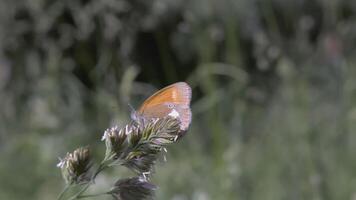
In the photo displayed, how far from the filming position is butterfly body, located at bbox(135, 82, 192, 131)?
1.05m

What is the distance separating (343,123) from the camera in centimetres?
318

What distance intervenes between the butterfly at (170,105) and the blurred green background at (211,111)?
0.57 metres

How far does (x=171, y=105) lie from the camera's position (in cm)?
110

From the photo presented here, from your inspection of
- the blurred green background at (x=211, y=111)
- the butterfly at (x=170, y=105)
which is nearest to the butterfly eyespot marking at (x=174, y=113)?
the butterfly at (x=170, y=105)

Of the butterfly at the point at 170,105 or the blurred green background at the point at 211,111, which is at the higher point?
the blurred green background at the point at 211,111

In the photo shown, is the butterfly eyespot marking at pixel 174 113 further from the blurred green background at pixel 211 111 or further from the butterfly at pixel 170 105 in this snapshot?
the blurred green background at pixel 211 111

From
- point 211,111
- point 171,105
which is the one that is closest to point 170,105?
point 171,105

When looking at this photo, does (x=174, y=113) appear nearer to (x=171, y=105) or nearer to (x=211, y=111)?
(x=171, y=105)

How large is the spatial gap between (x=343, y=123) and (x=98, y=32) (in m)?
0.96

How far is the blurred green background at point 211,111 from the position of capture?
9.70 ft

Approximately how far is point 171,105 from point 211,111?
1.75 metres

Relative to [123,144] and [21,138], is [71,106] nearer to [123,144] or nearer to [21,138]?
[21,138]

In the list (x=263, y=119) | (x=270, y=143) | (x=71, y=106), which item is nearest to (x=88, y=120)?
(x=71, y=106)

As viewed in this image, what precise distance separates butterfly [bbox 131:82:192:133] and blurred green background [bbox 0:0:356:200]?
1.86 ft
